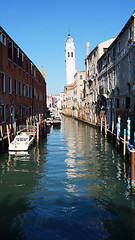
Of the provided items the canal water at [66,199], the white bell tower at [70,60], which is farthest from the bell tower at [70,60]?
the canal water at [66,199]

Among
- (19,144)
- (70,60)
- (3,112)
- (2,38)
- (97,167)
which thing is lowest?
(97,167)

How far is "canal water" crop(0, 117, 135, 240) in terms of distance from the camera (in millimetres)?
6375

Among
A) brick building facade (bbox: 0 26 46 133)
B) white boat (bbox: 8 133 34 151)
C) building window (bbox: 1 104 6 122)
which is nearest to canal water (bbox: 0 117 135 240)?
white boat (bbox: 8 133 34 151)

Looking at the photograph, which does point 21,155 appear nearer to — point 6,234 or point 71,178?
point 71,178

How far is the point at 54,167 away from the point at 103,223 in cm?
646

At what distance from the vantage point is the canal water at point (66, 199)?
6.38m

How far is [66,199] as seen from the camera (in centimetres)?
841

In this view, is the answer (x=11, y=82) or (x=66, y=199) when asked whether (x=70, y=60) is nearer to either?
(x=11, y=82)

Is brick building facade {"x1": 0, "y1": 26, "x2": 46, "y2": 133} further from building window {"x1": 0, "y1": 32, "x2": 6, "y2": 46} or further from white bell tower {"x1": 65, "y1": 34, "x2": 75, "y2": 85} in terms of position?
white bell tower {"x1": 65, "y1": 34, "x2": 75, "y2": 85}

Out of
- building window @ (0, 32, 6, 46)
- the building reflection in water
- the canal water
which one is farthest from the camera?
building window @ (0, 32, 6, 46)

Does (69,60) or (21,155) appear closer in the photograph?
(21,155)

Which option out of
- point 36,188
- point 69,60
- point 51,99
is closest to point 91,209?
point 36,188

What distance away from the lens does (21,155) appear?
15.9 metres

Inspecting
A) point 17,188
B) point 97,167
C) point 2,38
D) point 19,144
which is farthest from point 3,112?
point 17,188
